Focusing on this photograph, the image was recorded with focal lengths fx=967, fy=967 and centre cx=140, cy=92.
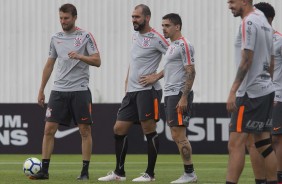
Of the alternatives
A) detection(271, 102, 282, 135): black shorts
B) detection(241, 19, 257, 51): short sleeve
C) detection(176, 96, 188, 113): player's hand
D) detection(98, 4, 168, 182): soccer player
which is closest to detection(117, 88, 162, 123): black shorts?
detection(98, 4, 168, 182): soccer player

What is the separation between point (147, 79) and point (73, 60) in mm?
982

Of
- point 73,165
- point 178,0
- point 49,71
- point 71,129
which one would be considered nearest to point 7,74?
point 178,0

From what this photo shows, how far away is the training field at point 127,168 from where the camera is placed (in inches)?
481

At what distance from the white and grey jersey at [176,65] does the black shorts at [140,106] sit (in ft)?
1.08

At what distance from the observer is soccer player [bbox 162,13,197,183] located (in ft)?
38.4

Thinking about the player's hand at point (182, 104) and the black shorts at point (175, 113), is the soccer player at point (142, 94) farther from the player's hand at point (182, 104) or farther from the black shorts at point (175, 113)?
the player's hand at point (182, 104)

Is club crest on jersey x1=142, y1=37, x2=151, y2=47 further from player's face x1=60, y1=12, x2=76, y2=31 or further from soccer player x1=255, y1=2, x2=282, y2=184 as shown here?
soccer player x1=255, y1=2, x2=282, y2=184

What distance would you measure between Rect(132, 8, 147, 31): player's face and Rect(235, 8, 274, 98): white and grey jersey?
3.08 metres

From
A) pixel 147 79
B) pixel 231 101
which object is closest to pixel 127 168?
pixel 147 79

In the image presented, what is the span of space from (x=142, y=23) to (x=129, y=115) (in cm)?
117

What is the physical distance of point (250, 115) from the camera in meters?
9.03

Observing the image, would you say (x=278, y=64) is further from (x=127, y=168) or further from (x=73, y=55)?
(x=127, y=168)

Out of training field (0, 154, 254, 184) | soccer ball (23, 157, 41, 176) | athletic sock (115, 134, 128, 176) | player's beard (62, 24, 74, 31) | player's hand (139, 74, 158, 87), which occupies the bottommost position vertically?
training field (0, 154, 254, 184)

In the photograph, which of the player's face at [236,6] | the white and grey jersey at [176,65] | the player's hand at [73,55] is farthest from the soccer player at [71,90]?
the player's face at [236,6]
